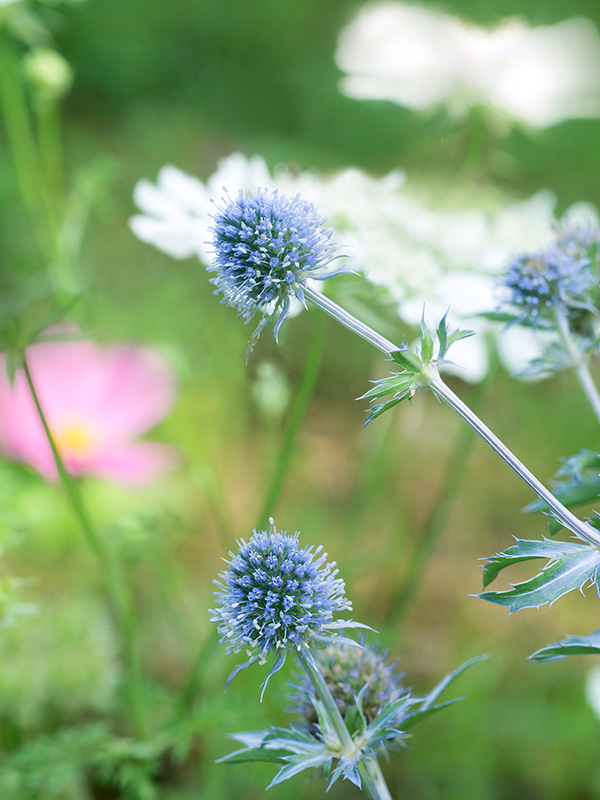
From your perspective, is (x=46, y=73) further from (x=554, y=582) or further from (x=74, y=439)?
(x=554, y=582)

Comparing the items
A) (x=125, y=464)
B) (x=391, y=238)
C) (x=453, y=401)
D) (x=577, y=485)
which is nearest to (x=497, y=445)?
(x=453, y=401)

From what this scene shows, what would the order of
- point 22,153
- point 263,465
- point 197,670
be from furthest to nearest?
point 263,465 → point 22,153 → point 197,670

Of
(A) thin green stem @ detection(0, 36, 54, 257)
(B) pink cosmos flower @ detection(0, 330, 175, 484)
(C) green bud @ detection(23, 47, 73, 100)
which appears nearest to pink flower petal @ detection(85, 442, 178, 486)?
(B) pink cosmos flower @ detection(0, 330, 175, 484)

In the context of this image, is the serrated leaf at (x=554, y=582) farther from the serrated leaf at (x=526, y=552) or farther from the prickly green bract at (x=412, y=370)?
the prickly green bract at (x=412, y=370)

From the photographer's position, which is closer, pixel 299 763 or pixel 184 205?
pixel 299 763

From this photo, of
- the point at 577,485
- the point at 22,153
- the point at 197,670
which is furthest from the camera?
the point at 22,153

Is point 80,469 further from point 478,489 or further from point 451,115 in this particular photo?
point 478,489

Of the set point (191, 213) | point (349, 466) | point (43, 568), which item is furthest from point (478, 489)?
point (191, 213)

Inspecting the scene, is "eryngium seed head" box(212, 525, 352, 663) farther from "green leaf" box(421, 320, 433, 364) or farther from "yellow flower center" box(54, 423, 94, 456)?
"yellow flower center" box(54, 423, 94, 456)
